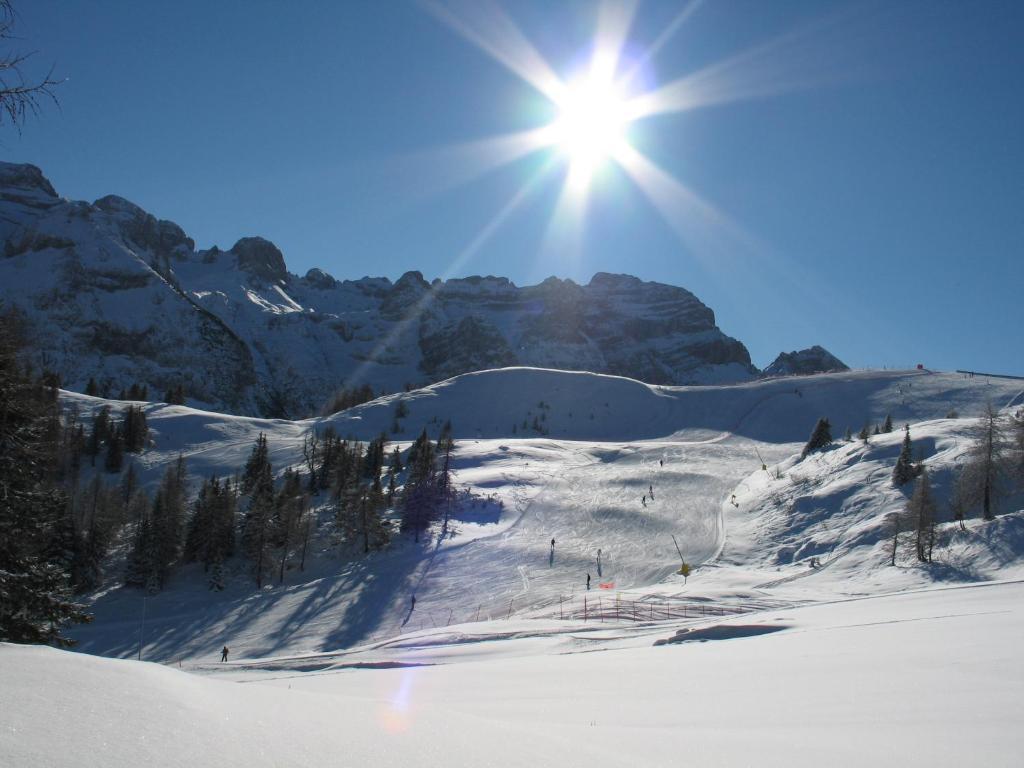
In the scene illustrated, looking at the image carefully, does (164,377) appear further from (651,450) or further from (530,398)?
(651,450)

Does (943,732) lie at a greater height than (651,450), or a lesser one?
lesser

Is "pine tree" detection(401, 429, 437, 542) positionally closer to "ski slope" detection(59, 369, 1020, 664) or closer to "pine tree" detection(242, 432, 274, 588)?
"ski slope" detection(59, 369, 1020, 664)

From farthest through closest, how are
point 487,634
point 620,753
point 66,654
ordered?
point 487,634 → point 66,654 → point 620,753

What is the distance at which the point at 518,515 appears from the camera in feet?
179

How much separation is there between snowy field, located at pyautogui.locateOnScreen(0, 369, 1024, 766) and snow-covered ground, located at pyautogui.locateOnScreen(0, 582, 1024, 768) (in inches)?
1.2

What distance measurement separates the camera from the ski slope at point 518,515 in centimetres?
3750

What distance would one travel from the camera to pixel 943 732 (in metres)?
4.15

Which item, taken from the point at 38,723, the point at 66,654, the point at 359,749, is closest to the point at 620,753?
the point at 359,749

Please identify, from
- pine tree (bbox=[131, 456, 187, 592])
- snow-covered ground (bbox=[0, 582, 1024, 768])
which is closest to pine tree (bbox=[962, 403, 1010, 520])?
snow-covered ground (bbox=[0, 582, 1024, 768])

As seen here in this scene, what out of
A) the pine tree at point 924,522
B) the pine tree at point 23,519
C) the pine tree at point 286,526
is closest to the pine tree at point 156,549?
the pine tree at point 286,526

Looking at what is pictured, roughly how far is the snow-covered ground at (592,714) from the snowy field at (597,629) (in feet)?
0.10

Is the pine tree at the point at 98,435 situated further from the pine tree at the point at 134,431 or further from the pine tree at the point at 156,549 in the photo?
the pine tree at the point at 156,549

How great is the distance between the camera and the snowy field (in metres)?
3.82

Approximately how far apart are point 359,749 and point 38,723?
1.58m
